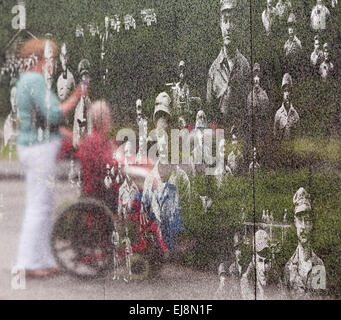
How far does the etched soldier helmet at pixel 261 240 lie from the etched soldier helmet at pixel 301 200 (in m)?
0.33

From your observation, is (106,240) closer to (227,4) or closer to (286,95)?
(286,95)

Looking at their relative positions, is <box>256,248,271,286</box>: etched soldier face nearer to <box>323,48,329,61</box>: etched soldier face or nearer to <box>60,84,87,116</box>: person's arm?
<box>323,48,329,61</box>: etched soldier face

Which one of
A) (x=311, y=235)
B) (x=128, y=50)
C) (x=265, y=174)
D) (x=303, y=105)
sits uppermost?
(x=128, y=50)

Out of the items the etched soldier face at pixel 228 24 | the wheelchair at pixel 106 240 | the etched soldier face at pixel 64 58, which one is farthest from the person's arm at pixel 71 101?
the etched soldier face at pixel 228 24

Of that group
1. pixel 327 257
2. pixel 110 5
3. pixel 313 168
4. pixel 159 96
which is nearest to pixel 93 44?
pixel 110 5

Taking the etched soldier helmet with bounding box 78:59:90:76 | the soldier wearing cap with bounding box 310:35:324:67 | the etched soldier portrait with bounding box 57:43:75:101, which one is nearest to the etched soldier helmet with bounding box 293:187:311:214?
the soldier wearing cap with bounding box 310:35:324:67

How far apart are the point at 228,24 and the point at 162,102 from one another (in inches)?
32.9

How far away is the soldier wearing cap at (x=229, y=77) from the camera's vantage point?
6.07 metres

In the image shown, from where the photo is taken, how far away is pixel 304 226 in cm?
571

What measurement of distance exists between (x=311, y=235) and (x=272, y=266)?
0.42 metres

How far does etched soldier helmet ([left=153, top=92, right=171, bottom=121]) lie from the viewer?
6445 mm

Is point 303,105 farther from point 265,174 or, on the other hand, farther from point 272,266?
point 272,266

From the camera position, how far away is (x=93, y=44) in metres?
6.91

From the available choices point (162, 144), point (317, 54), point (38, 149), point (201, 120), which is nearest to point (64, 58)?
point (38, 149)
